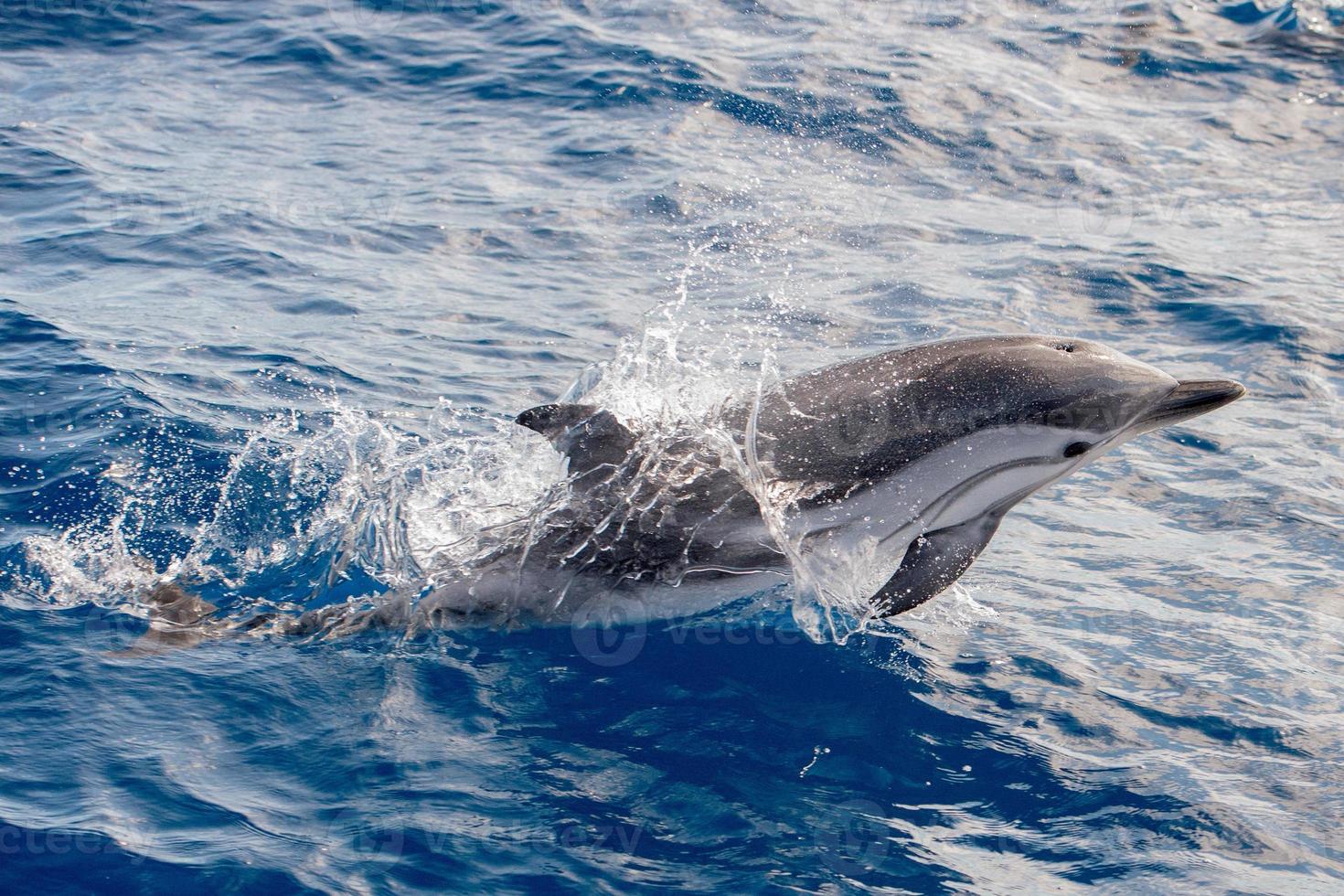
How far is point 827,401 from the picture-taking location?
6.55 m

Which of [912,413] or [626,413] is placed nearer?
[912,413]

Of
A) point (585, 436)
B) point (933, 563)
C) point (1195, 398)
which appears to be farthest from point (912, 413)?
point (585, 436)

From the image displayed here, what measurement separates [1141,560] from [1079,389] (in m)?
1.80

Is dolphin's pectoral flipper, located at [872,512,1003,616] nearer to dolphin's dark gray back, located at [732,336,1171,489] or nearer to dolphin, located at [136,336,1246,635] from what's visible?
dolphin, located at [136,336,1246,635]

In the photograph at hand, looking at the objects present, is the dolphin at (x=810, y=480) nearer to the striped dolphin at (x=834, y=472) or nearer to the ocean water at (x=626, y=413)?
the striped dolphin at (x=834, y=472)

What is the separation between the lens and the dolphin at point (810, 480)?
6516mm

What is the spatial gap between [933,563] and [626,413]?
170cm

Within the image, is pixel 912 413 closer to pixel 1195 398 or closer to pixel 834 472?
pixel 834 472

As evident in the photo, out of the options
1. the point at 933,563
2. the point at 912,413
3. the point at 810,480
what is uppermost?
the point at 912,413

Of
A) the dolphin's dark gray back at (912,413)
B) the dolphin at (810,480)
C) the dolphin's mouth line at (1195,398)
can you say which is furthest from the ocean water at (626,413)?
the dolphin's mouth line at (1195,398)

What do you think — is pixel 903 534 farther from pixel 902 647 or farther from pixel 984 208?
pixel 984 208

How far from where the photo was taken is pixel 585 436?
671cm

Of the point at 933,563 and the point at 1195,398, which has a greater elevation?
the point at 1195,398

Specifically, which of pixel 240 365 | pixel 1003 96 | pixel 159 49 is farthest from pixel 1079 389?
pixel 159 49
